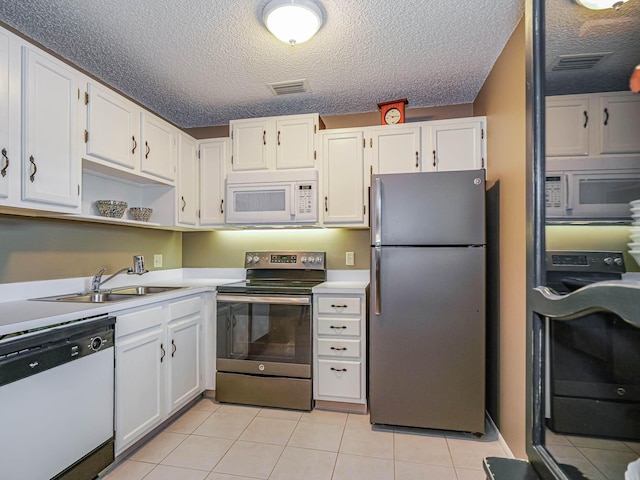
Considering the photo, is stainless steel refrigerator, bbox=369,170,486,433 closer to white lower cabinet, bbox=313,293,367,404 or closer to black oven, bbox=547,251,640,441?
white lower cabinet, bbox=313,293,367,404

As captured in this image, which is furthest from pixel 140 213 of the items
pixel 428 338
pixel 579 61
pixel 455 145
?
pixel 579 61

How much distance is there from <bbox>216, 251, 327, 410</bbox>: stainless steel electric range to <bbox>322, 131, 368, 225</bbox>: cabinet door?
687 millimetres

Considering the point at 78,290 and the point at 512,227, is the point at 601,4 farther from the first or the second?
the point at 78,290

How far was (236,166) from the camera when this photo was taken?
292 centimetres

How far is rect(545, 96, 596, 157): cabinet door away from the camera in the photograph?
761mm

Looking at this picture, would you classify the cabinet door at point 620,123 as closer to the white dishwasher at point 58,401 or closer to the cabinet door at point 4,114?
the white dishwasher at point 58,401

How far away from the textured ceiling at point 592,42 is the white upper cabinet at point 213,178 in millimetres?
2536

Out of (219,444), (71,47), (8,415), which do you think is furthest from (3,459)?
(71,47)

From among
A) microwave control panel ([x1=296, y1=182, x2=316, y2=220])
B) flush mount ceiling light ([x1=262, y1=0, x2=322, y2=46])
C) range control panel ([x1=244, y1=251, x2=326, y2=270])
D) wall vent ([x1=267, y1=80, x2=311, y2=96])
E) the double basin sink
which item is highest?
wall vent ([x1=267, y1=80, x2=311, y2=96])

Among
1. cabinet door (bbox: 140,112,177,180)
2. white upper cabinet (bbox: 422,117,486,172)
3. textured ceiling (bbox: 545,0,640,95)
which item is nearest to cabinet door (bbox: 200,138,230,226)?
cabinet door (bbox: 140,112,177,180)

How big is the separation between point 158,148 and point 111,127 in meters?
0.46

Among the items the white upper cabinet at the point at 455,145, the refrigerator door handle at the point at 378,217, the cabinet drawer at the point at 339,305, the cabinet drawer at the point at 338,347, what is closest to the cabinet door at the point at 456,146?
the white upper cabinet at the point at 455,145

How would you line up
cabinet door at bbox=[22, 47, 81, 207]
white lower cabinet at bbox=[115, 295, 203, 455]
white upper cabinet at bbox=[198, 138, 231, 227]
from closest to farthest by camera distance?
cabinet door at bbox=[22, 47, 81, 207] < white lower cabinet at bbox=[115, 295, 203, 455] < white upper cabinet at bbox=[198, 138, 231, 227]

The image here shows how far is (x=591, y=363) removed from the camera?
28.8 inches
